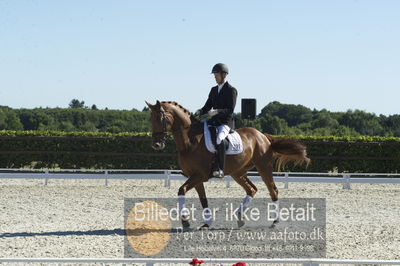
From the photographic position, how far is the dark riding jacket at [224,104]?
968 cm

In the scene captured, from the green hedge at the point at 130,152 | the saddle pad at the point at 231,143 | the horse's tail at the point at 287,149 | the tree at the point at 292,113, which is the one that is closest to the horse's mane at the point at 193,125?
the saddle pad at the point at 231,143

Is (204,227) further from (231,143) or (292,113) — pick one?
(292,113)

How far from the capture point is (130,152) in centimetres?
2448

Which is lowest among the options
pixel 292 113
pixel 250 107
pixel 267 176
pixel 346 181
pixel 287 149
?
pixel 346 181

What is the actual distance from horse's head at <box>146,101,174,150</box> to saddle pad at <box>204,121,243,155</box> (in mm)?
756

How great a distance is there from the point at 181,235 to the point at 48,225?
9.49 feet

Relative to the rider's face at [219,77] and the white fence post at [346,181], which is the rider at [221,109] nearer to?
the rider's face at [219,77]

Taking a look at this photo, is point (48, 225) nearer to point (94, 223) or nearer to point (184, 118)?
point (94, 223)

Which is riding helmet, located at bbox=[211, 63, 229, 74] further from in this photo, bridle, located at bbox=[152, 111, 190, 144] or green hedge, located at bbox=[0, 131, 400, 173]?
green hedge, located at bbox=[0, 131, 400, 173]

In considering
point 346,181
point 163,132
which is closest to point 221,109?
point 163,132

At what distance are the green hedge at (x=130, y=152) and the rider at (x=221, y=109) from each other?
14063 millimetres

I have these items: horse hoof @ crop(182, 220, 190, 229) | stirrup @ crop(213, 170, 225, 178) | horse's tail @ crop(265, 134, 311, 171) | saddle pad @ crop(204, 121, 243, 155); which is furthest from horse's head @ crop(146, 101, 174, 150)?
horse's tail @ crop(265, 134, 311, 171)

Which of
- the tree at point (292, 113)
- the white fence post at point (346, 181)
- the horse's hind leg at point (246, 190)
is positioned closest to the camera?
the horse's hind leg at point (246, 190)

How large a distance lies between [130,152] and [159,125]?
15.4 metres
